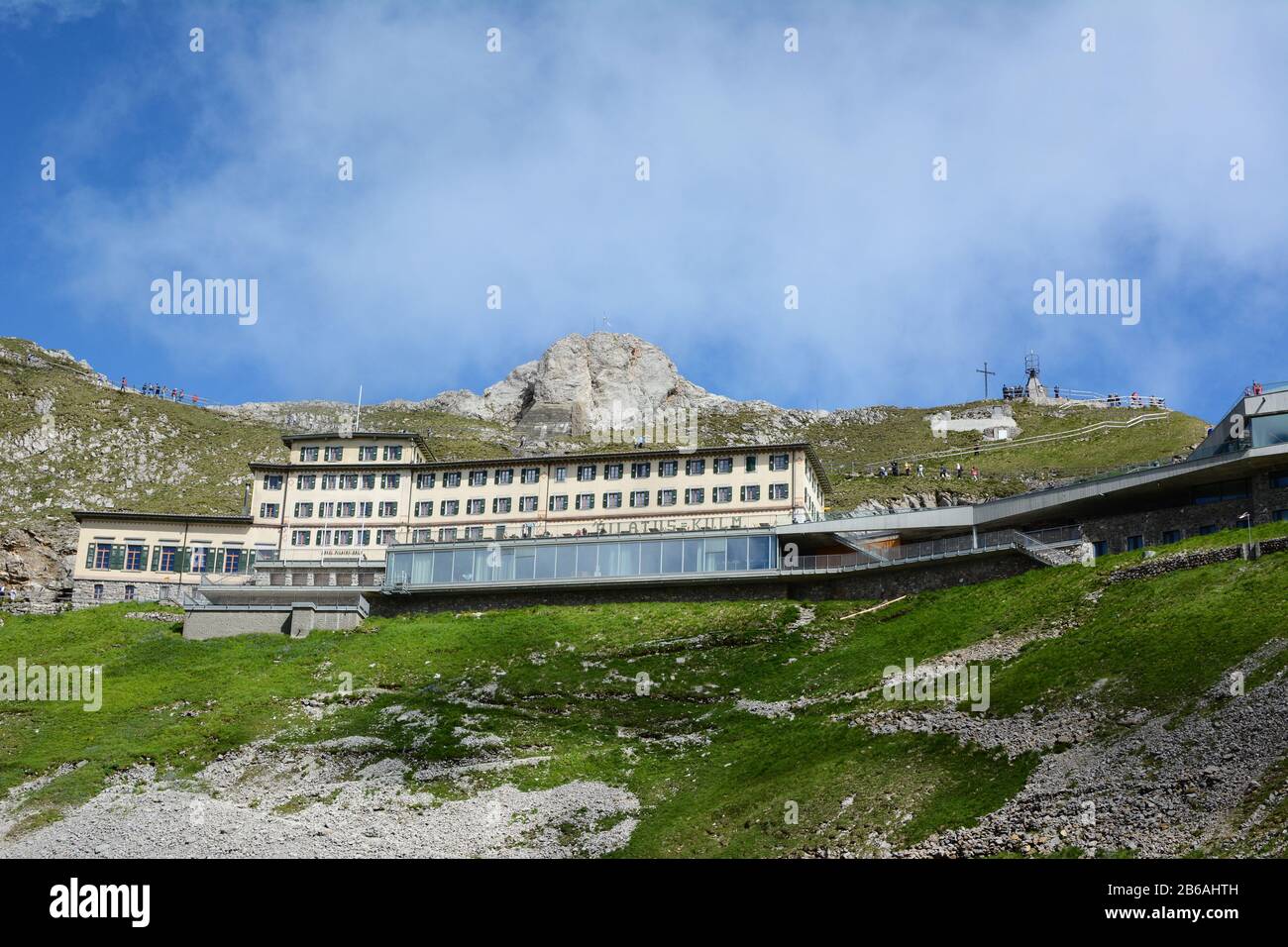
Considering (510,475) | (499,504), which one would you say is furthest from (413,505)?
(510,475)

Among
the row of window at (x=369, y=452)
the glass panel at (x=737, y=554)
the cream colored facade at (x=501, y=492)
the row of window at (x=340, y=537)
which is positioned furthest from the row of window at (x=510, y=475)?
the glass panel at (x=737, y=554)

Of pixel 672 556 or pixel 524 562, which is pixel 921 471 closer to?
pixel 672 556

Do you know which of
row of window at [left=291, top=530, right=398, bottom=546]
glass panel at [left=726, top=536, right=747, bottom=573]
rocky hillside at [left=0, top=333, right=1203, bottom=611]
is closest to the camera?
glass panel at [left=726, top=536, right=747, bottom=573]

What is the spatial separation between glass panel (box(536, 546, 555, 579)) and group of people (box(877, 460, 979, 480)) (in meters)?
63.9

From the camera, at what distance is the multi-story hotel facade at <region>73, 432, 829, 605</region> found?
9900 cm

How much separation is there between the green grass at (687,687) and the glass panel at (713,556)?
12.7 feet

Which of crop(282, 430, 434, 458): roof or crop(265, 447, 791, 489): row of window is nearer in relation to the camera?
crop(265, 447, 791, 489): row of window

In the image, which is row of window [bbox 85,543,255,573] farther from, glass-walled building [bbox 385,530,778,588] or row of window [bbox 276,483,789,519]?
glass-walled building [bbox 385,530,778,588]

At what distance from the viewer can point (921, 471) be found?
146250mm

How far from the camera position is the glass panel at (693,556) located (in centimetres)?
8525

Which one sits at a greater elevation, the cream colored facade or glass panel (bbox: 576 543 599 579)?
the cream colored facade

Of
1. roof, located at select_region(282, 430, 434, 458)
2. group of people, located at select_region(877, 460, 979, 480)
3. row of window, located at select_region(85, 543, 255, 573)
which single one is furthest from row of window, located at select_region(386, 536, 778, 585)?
group of people, located at select_region(877, 460, 979, 480)

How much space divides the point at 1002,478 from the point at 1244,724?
97.7 meters
